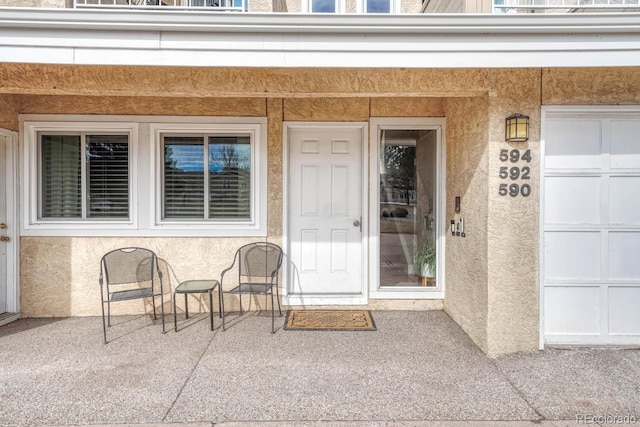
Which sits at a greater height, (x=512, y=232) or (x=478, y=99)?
(x=478, y=99)

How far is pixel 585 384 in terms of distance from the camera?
8.97 ft

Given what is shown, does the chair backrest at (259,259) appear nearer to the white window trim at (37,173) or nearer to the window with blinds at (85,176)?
the white window trim at (37,173)

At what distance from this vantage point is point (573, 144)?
3254mm

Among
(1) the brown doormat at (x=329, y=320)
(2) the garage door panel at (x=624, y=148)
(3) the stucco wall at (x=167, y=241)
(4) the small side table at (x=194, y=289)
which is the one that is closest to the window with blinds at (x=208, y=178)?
(3) the stucco wall at (x=167, y=241)

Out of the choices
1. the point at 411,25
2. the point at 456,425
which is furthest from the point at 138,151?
the point at 456,425

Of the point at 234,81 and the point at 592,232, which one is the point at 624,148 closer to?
the point at 592,232

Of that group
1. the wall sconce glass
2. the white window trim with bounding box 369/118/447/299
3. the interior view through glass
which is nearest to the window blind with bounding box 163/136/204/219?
the white window trim with bounding box 369/118/447/299

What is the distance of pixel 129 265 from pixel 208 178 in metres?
1.42

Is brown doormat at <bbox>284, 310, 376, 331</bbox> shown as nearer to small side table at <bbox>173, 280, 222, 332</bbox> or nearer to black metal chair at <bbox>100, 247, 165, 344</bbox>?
small side table at <bbox>173, 280, 222, 332</bbox>

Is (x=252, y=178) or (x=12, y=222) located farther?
(x=252, y=178)

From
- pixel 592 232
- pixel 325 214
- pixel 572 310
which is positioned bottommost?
pixel 572 310

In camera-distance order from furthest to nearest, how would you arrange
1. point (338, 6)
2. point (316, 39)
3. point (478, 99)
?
point (338, 6) < point (478, 99) < point (316, 39)

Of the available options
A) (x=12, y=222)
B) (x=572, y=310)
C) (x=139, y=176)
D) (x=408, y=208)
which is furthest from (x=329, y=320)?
(x=12, y=222)

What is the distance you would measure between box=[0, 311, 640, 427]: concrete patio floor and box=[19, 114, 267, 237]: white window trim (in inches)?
46.7
